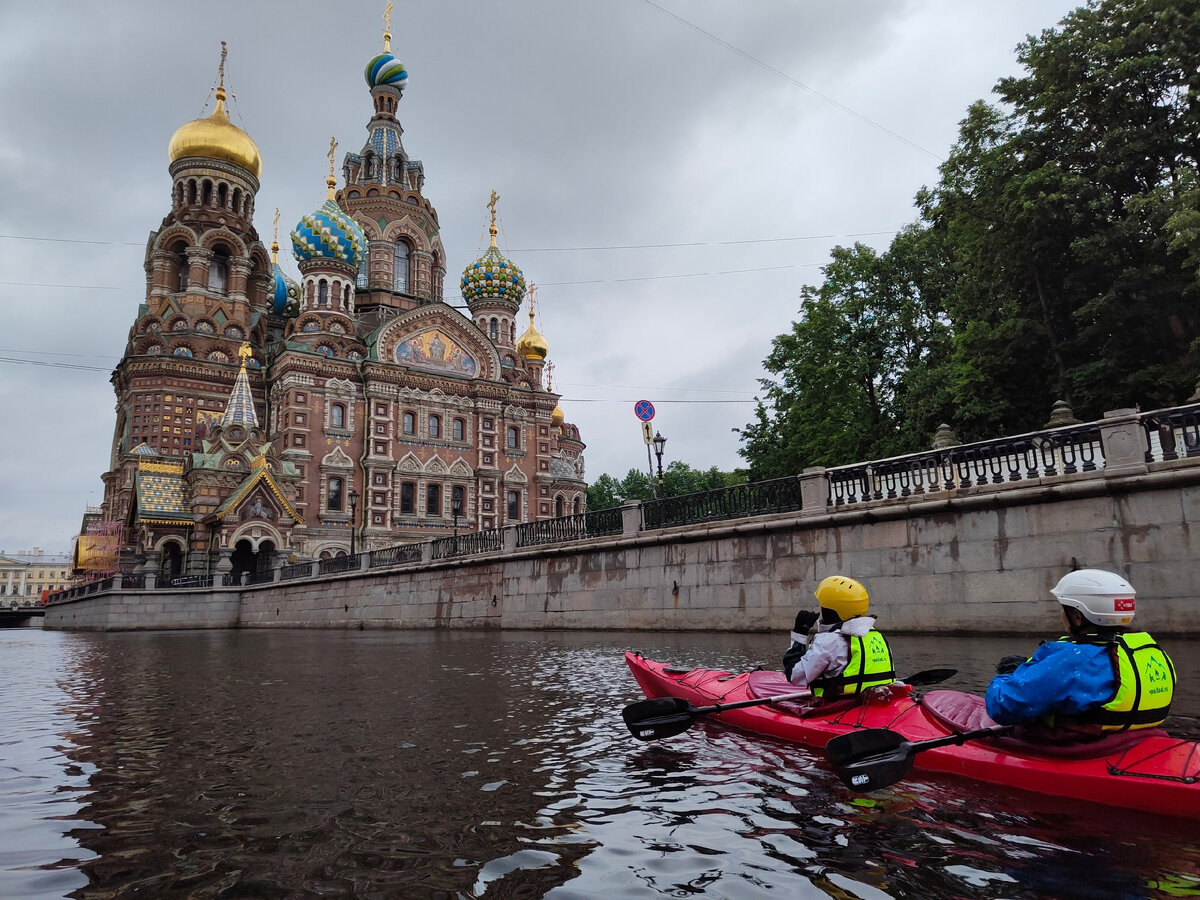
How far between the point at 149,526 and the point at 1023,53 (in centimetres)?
3902

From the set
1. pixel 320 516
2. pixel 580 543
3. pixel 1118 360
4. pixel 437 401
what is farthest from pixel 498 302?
pixel 1118 360

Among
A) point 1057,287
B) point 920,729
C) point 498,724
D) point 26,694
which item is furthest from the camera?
point 1057,287

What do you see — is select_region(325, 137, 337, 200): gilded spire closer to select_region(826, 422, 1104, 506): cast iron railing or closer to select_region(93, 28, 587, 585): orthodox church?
select_region(93, 28, 587, 585): orthodox church

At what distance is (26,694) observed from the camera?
10.7 m

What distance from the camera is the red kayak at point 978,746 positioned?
4059 millimetres

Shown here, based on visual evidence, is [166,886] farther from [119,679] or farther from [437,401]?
[437,401]

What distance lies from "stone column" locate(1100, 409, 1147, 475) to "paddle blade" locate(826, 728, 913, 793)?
391 inches

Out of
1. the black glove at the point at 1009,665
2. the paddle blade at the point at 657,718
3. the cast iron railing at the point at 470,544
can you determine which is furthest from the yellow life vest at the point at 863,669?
the cast iron railing at the point at 470,544

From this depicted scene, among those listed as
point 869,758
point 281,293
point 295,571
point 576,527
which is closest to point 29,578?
point 281,293

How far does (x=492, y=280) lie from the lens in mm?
50500

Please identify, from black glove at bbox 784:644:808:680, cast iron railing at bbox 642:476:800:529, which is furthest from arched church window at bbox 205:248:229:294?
black glove at bbox 784:644:808:680

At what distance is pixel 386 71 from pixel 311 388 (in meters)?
26.7

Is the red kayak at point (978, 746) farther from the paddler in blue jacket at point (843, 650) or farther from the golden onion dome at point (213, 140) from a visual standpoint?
the golden onion dome at point (213, 140)

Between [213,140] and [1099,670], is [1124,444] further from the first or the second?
[213,140]
